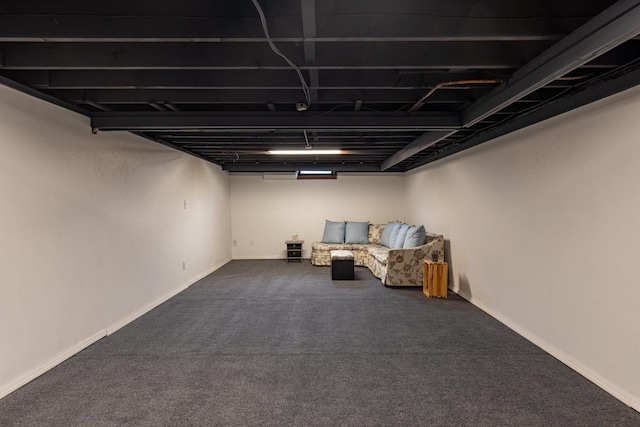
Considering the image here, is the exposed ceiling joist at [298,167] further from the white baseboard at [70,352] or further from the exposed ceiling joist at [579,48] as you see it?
the exposed ceiling joist at [579,48]

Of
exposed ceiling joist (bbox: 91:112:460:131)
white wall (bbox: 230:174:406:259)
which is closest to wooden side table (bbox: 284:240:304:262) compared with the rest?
white wall (bbox: 230:174:406:259)

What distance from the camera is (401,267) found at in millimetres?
5043

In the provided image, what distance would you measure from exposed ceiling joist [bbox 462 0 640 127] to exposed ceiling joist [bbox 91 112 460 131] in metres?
0.96

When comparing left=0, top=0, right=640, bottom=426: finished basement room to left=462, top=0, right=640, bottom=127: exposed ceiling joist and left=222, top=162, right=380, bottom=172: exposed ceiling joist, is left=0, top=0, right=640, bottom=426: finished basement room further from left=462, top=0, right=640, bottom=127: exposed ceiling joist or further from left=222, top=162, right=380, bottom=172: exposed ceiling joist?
left=222, top=162, right=380, bottom=172: exposed ceiling joist

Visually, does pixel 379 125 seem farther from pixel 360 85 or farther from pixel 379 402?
pixel 379 402

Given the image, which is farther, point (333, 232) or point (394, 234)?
point (333, 232)

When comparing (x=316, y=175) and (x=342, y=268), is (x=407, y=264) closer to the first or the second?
(x=342, y=268)

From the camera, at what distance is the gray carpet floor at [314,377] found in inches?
78.6

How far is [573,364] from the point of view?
2.54m

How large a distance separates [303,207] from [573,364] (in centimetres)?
596

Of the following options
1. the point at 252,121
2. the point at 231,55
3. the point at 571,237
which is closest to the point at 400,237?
the point at 571,237

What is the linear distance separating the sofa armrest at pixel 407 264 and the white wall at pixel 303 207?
2749mm

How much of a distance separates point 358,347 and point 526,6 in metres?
2.76

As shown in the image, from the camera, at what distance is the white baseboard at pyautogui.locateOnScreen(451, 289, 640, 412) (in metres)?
2.11
